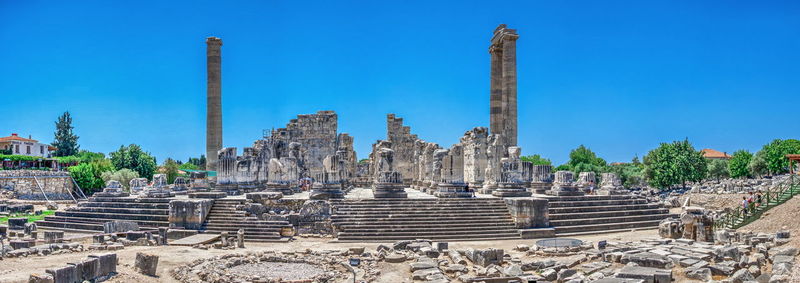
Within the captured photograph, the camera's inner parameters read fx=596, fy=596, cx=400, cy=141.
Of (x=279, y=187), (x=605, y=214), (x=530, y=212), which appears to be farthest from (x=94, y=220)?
(x=605, y=214)

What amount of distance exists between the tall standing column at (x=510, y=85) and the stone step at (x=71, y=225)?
2189 cm

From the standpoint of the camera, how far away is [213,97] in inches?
1454

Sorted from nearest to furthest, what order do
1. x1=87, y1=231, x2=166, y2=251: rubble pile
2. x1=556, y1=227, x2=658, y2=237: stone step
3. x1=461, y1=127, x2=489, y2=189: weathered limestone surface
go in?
x1=87, y1=231, x2=166, y2=251: rubble pile < x1=556, y1=227, x2=658, y2=237: stone step < x1=461, y1=127, x2=489, y2=189: weathered limestone surface

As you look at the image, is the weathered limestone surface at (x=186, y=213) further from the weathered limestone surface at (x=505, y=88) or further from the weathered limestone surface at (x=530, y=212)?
the weathered limestone surface at (x=505, y=88)

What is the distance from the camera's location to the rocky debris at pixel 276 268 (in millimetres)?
13531

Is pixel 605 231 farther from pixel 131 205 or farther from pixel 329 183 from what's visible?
pixel 131 205

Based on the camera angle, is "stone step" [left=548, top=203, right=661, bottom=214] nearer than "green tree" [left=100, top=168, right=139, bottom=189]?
Yes

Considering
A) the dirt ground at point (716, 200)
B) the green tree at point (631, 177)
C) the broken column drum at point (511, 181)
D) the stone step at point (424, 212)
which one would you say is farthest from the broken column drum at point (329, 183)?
the green tree at point (631, 177)

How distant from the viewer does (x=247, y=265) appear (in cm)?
1535

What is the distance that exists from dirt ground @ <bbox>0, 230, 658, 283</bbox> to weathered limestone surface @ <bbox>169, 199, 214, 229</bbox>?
2.76 meters

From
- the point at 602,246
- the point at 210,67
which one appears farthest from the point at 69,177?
Result: the point at 602,246

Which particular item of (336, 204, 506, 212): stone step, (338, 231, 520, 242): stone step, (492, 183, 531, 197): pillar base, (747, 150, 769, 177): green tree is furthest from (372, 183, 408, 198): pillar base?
(747, 150, 769, 177): green tree

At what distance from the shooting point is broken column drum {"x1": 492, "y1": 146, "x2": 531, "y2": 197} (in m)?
23.4

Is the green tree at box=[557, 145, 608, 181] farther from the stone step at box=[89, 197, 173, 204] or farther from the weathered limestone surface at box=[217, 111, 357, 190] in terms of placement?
the stone step at box=[89, 197, 173, 204]
